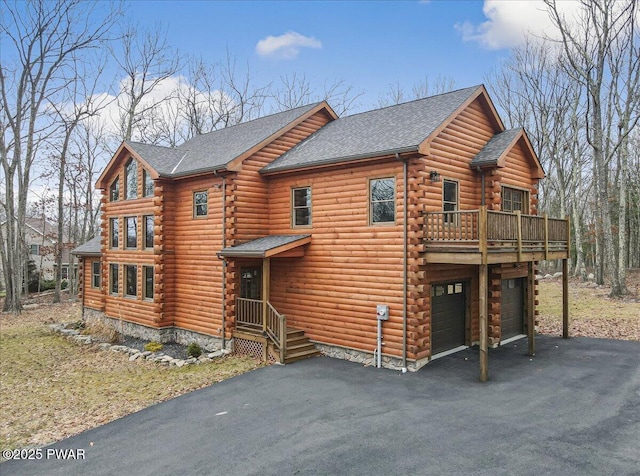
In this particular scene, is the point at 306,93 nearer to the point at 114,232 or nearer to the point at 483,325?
the point at 114,232

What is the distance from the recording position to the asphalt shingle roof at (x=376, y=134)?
11.7 m

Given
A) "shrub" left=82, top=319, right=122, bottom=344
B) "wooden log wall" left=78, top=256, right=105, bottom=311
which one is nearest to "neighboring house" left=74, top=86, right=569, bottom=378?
"shrub" left=82, top=319, right=122, bottom=344

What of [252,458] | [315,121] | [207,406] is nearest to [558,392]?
[252,458]

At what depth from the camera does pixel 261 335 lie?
42.8 ft

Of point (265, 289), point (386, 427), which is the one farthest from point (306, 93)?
point (386, 427)

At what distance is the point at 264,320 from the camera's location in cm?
1293

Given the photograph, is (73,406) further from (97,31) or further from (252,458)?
(97,31)

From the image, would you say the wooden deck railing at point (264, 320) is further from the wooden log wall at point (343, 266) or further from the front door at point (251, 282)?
the wooden log wall at point (343, 266)

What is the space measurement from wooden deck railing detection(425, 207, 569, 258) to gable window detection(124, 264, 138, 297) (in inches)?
469

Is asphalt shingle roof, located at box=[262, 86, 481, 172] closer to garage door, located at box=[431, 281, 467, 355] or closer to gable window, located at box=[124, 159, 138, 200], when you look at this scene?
garage door, located at box=[431, 281, 467, 355]

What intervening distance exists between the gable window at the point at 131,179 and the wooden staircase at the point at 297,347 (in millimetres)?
8843

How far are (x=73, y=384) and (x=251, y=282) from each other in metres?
5.94

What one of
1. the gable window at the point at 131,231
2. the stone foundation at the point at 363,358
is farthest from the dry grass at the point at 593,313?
the gable window at the point at 131,231

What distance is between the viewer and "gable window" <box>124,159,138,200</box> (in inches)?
677
